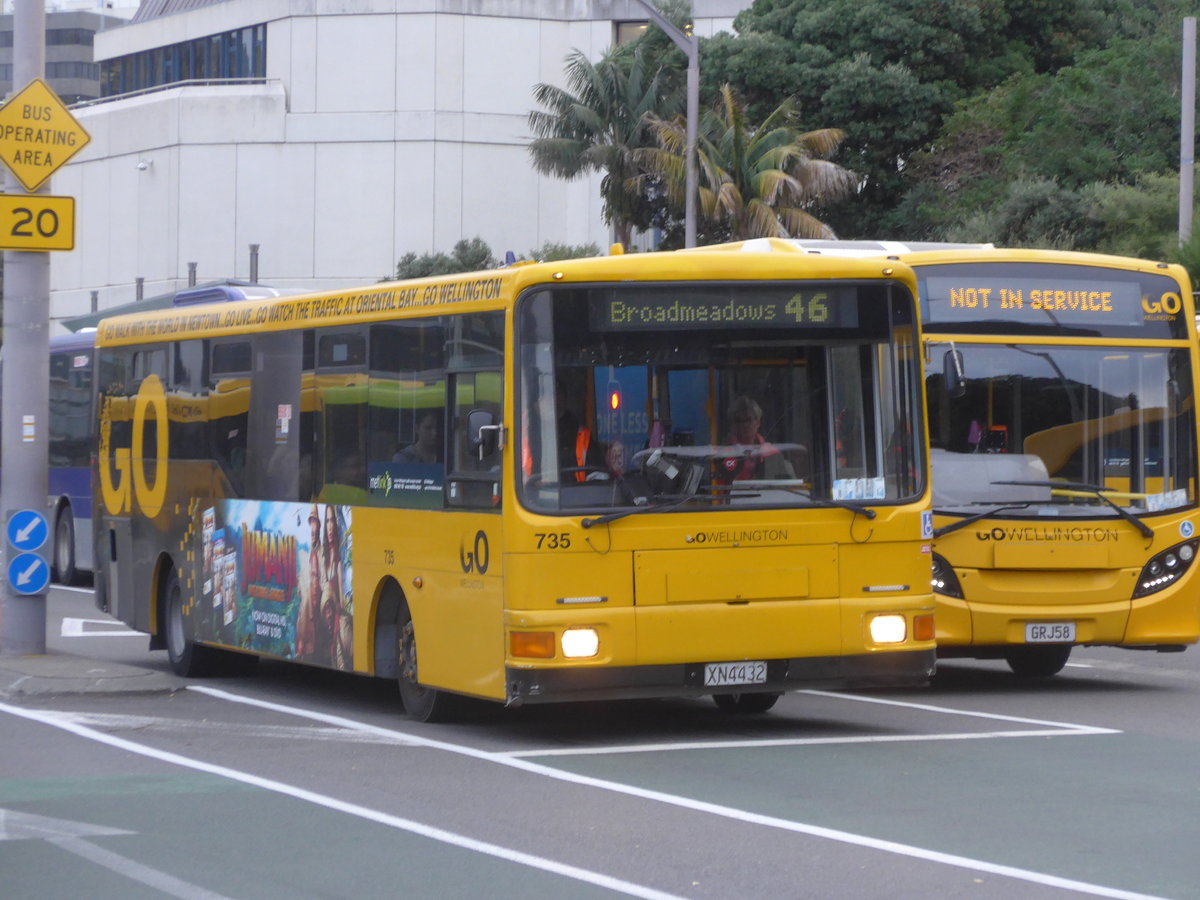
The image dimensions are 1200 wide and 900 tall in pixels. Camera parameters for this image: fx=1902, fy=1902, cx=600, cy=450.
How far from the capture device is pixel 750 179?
4234 centimetres

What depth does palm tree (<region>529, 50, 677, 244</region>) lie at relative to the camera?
49.5 meters

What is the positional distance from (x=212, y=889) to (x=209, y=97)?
62.8 meters

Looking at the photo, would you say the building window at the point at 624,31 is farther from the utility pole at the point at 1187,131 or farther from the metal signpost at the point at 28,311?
the metal signpost at the point at 28,311

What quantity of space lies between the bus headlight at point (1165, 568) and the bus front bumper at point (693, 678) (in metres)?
3.53

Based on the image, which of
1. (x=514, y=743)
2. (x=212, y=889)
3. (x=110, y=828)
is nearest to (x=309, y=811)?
(x=110, y=828)

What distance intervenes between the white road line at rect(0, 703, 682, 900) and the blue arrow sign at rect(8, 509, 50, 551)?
7.54 ft

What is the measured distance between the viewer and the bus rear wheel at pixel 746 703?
1243 centimetres

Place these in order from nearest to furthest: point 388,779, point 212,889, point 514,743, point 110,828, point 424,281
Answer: point 212,889 → point 110,828 → point 388,779 → point 514,743 → point 424,281

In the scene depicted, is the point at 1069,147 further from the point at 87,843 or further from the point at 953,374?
the point at 87,843

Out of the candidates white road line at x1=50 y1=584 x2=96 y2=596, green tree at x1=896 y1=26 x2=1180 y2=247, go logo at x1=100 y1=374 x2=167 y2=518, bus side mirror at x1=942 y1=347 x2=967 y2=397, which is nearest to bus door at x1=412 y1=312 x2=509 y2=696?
bus side mirror at x1=942 y1=347 x2=967 y2=397

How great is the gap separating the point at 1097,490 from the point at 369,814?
727 centimetres

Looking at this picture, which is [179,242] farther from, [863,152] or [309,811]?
[309,811]

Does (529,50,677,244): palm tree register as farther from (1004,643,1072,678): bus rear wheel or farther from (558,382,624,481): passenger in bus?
(558,382,624,481): passenger in bus

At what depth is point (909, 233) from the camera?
51.1 meters
